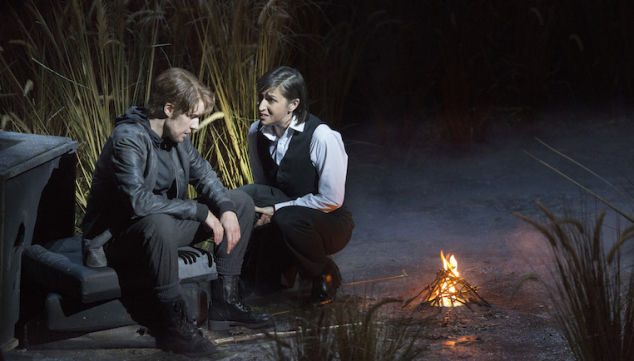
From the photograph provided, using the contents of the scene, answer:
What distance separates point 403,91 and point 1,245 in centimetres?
394

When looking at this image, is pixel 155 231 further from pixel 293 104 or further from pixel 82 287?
pixel 293 104

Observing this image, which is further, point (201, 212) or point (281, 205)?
point (281, 205)

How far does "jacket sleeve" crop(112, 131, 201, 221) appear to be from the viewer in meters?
2.87

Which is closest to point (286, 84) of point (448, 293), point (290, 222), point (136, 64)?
point (290, 222)

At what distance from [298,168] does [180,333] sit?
36.1 inches

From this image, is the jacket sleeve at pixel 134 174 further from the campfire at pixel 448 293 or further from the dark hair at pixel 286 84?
the campfire at pixel 448 293

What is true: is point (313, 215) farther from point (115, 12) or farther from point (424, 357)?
point (115, 12)

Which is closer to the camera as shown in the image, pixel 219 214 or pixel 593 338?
pixel 593 338

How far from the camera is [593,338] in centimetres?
223

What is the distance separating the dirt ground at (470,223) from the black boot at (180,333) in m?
0.04

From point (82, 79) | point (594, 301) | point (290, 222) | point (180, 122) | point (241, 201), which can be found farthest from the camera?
point (82, 79)

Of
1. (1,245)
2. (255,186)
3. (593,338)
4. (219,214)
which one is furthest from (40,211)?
(593,338)

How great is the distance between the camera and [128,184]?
2865 millimetres

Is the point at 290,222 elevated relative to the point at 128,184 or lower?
lower
